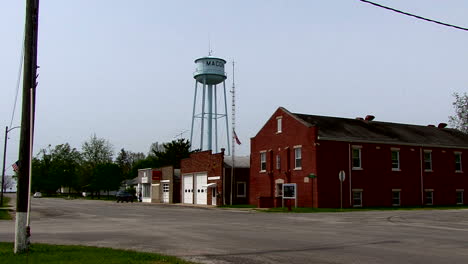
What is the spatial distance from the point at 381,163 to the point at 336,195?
5412mm

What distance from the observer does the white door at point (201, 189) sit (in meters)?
56.0

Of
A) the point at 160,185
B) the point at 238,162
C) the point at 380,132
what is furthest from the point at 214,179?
the point at 380,132

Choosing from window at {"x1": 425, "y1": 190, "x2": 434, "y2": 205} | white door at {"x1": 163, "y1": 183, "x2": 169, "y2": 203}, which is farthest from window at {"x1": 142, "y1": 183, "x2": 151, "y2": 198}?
window at {"x1": 425, "y1": 190, "x2": 434, "y2": 205}

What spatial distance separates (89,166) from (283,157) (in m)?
73.1

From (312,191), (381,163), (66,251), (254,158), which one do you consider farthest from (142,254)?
(254,158)

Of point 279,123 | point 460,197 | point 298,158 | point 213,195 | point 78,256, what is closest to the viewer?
point 78,256

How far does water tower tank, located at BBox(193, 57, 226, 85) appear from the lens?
7000cm

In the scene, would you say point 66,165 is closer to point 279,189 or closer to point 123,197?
point 123,197

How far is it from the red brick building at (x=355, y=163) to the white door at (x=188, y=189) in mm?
12718

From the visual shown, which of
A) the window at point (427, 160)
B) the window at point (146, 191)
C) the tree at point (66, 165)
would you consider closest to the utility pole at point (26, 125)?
the window at point (427, 160)

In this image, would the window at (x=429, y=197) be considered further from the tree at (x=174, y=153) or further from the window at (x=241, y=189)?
Answer: the tree at (x=174, y=153)

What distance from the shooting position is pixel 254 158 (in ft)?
160

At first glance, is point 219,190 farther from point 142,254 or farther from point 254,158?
point 142,254

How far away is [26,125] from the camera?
1167 centimetres
